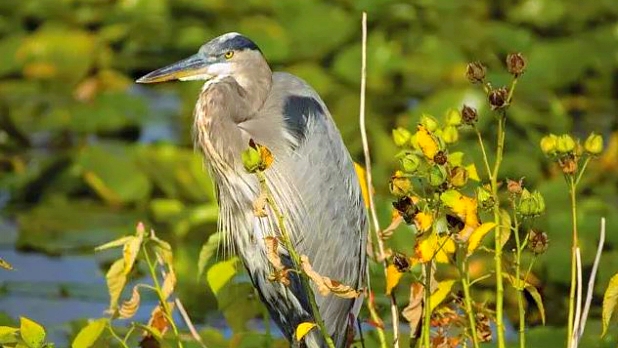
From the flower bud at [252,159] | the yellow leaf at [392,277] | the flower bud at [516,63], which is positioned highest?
the flower bud at [516,63]

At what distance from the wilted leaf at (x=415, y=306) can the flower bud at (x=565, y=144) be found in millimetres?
445

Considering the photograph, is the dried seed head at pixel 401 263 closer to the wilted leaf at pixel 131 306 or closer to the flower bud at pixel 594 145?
the flower bud at pixel 594 145

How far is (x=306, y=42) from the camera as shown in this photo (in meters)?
6.85

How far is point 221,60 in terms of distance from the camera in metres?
3.10

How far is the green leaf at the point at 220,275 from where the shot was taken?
115 inches

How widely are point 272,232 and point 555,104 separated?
9.61 feet

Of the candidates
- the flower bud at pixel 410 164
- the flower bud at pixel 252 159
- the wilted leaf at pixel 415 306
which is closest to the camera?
the flower bud at pixel 252 159

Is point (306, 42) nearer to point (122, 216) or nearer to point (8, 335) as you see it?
point (122, 216)

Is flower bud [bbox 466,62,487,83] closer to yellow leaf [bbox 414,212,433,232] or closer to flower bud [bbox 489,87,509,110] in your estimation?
flower bud [bbox 489,87,509,110]

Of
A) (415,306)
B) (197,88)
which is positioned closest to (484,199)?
(415,306)

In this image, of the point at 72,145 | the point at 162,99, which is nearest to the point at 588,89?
the point at 162,99

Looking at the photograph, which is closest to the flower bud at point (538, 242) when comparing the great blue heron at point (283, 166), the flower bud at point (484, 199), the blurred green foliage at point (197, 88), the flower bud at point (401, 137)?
the flower bud at point (484, 199)

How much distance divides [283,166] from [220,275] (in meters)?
0.26

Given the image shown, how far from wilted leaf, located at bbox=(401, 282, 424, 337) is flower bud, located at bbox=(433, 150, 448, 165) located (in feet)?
1.47
